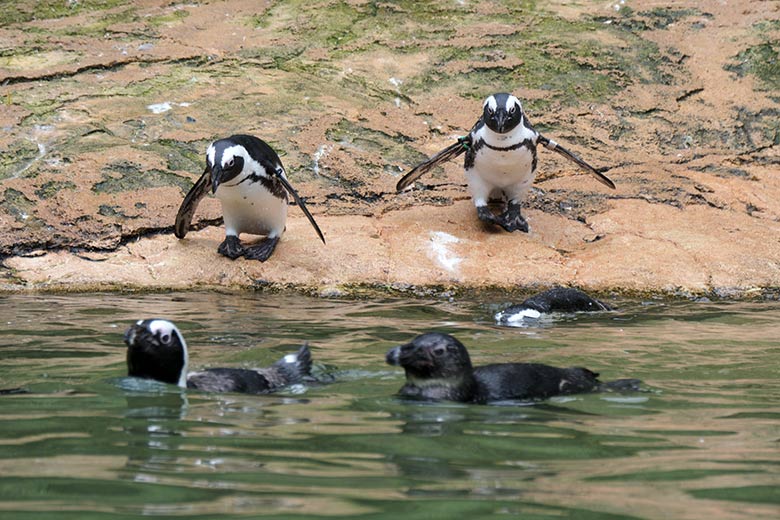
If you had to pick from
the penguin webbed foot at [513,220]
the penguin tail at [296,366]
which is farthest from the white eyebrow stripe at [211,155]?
the penguin tail at [296,366]

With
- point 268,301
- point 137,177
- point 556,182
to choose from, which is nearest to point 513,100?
point 556,182

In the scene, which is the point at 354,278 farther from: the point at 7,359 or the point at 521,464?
the point at 521,464

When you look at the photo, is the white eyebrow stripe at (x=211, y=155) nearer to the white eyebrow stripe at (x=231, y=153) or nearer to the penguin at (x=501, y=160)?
the white eyebrow stripe at (x=231, y=153)

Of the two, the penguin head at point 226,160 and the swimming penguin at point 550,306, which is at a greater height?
the penguin head at point 226,160

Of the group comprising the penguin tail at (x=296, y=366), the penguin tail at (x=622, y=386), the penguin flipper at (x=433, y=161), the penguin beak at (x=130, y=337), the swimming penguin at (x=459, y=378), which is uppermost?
the penguin flipper at (x=433, y=161)

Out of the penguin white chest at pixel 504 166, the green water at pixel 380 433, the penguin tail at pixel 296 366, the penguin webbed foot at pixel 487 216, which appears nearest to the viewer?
the green water at pixel 380 433

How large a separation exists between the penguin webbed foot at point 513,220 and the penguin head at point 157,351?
3.84 meters

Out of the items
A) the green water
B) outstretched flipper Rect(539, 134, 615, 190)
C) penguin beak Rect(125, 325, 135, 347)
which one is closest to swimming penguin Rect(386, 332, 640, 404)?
the green water

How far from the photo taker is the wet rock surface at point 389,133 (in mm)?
6930

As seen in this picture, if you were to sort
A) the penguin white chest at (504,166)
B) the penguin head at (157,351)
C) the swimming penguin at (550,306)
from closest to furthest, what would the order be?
the penguin head at (157,351) < the swimming penguin at (550,306) < the penguin white chest at (504,166)

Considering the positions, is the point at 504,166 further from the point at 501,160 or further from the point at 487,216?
the point at 487,216

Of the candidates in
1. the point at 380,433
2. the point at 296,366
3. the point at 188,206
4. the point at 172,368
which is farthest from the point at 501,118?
the point at 380,433

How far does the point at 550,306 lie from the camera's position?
5922 mm

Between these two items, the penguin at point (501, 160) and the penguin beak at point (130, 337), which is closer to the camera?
the penguin beak at point (130, 337)
